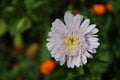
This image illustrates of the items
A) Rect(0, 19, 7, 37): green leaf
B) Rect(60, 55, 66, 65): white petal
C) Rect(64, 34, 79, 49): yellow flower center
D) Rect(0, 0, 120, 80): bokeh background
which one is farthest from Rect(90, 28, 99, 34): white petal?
Rect(0, 19, 7, 37): green leaf

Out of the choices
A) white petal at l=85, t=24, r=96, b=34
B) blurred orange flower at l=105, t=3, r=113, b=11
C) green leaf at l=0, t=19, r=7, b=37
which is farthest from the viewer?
green leaf at l=0, t=19, r=7, b=37

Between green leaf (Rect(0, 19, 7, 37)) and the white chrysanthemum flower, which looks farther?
green leaf (Rect(0, 19, 7, 37))

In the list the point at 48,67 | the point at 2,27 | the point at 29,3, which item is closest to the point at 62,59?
the point at 48,67

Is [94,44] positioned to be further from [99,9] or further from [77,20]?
[99,9]

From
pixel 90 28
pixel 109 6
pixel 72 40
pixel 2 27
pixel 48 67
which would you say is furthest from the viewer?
pixel 2 27

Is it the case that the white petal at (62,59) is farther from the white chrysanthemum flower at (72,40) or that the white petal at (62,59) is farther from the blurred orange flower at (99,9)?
the blurred orange flower at (99,9)

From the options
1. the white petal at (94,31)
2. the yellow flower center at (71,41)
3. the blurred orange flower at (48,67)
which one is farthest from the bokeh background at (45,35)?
the white petal at (94,31)

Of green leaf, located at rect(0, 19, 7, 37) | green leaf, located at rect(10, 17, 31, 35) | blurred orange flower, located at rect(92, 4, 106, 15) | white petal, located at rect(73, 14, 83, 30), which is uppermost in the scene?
green leaf, located at rect(0, 19, 7, 37)

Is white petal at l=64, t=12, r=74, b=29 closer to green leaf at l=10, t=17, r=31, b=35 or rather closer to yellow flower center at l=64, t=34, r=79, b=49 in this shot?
yellow flower center at l=64, t=34, r=79, b=49

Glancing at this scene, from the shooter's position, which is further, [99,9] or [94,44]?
[99,9]
